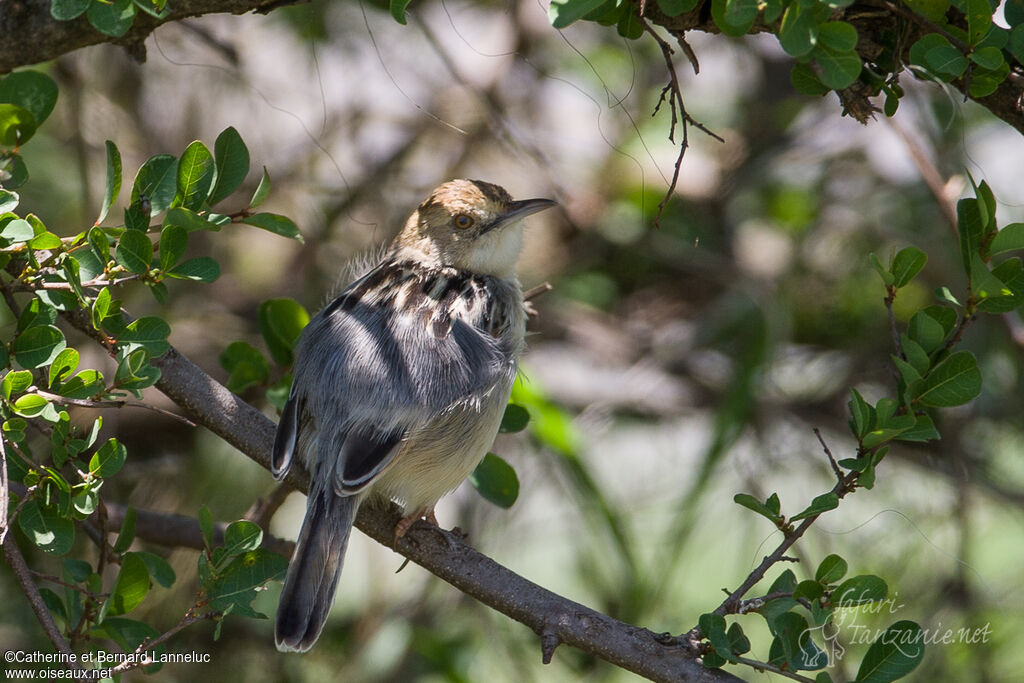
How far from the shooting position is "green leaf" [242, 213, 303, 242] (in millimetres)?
2613

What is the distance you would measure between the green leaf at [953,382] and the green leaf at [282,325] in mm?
2077

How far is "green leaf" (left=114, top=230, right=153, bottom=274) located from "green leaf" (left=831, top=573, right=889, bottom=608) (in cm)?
193

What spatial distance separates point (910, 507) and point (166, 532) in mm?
3679

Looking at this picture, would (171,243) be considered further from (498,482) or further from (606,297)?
(606,297)

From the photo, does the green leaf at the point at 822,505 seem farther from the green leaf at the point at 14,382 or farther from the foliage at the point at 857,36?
the green leaf at the point at 14,382

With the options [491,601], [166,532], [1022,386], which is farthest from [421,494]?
[1022,386]

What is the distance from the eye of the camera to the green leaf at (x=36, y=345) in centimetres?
239

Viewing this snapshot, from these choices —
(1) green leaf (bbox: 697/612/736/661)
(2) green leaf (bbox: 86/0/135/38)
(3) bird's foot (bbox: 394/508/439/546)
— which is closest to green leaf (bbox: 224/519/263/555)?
(3) bird's foot (bbox: 394/508/439/546)

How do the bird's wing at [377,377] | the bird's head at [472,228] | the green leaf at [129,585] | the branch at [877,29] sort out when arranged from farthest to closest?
the bird's head at [472,228] < the bird's wing at [377,377] < the green leaf at [129,585] < the branch at [877,29]

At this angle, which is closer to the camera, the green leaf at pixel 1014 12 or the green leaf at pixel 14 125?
the green leaf at pixel 1014 12

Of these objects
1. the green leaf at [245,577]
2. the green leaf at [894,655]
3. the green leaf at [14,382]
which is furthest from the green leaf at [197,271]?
the green leaf at [894,655]

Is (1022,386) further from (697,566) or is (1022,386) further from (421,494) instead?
(421,494)

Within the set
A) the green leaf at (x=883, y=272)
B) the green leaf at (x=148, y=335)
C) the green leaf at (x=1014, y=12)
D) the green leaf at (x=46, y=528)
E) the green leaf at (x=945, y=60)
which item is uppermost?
the green leaf at (x=1014, y=12)

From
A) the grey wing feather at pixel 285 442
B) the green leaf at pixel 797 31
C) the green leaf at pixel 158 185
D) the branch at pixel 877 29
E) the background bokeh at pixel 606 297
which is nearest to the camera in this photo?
the green leaf at pixel 797 31
